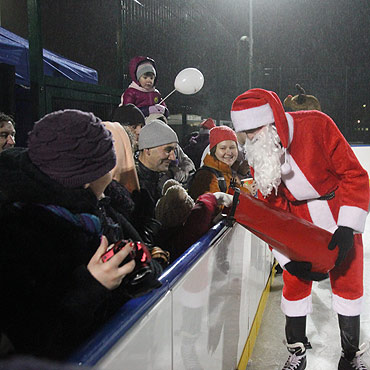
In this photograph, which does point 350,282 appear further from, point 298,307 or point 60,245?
point 60,245

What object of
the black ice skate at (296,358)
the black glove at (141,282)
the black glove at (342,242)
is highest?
the black glove at (141,282)

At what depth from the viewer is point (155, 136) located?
2.32 m

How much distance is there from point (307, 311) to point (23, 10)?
21.1 ft

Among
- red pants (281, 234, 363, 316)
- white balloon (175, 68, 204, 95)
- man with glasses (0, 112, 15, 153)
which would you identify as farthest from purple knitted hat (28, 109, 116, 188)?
white balloon (175, 68, 204, 95)

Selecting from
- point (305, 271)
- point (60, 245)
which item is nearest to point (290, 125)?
point (305, 271)

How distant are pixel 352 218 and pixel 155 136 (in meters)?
1.21

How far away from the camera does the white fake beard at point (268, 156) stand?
2014 millimetres

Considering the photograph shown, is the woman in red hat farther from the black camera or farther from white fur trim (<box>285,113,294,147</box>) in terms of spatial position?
the black camera

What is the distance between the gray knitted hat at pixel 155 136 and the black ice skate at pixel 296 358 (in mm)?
1450

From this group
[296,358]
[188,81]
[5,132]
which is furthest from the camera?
[188,81]

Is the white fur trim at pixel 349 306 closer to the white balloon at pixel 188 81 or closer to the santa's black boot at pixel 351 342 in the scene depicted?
the santa's black boot at pixel 351 342

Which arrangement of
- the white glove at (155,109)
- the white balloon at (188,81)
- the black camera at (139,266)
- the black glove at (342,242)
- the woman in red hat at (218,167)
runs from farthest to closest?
the white balloon at (188,81) → the white glove at (155,109) → the woman in red hat at (218,167) → the black glove at (342,242) → the black camera at (139,266)

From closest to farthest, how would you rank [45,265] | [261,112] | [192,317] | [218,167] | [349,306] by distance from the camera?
[45,265], [192,317], [261,112], [349,306], [218,167]

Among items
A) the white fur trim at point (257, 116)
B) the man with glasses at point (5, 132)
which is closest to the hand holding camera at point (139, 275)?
the white fur trim at point (257, 116)
